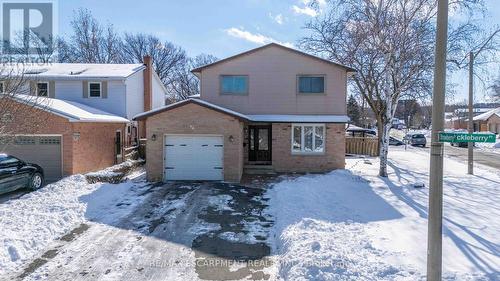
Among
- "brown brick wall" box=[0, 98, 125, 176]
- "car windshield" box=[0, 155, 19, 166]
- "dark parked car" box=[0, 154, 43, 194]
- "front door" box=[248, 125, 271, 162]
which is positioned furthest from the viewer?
"front door" box=[248, 125, 271, 162]

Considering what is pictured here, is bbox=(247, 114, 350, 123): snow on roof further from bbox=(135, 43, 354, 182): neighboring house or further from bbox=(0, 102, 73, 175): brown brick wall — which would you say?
bbox=(0, 102, 73, 175): brown brick wall

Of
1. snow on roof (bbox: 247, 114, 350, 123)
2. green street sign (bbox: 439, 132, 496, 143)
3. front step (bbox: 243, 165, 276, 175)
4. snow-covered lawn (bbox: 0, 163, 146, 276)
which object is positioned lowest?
snow-covered lawn (bbox: 0, 163, 146, 276)

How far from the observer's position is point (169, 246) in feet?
26.5

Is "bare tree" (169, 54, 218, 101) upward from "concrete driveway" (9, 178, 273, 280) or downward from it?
upward

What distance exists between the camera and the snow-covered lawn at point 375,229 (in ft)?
20.2

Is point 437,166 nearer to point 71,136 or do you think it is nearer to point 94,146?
point 71,136

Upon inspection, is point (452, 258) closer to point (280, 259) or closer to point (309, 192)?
point (280, 259)

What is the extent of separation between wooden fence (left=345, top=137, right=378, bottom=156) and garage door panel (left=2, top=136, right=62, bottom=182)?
20864 mm

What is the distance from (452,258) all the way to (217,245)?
15.7ft

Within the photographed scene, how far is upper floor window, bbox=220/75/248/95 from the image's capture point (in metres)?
19.2

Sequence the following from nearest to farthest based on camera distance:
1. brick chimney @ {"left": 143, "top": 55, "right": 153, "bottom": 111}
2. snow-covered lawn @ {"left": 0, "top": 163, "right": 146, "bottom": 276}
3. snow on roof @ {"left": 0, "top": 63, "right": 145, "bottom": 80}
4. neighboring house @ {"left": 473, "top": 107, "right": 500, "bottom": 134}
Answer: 1. snow-covered lawn @ {"left": 0, "top": 163, "right": 146, "bottom": 276}
2. snow on roof @ {"left": 0, "top": 63, "right": 145, "bottom": 80}
3. brick chimney @ {"left": 143, "top": 55, "right": 153, "bottom": 111}
4. neighboring house @ {"left": 473, "top": 107, "right": 500, "bottom": 134}

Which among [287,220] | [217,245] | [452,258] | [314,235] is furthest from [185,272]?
[452,258]

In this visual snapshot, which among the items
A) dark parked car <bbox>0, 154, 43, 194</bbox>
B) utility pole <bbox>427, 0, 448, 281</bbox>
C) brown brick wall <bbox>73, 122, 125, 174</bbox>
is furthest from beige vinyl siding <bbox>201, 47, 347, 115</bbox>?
utility pole <bbox>427, 0, 448, 281</bbox>

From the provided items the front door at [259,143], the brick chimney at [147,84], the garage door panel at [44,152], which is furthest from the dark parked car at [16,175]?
the brick chimney at [147,84]
